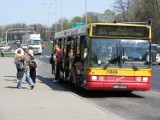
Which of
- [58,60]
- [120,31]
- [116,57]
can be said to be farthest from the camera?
[58,60]

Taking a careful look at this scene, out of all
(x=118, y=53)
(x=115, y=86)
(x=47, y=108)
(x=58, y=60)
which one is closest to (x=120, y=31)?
(x=118, y=53)

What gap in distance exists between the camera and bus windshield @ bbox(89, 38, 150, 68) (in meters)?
15.8

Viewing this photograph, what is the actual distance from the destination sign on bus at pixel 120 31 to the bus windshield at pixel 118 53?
0.21m

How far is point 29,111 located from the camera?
11.3 metres

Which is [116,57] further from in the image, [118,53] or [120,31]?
[120,31]

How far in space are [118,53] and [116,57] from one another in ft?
0.50

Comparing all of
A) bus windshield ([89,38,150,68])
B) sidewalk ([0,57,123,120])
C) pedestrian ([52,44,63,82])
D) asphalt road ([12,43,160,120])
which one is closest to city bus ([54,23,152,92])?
bus windshield ([89,38,150,68])

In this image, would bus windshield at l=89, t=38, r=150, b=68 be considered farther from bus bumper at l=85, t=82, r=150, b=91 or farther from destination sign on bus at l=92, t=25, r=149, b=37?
bus bumper at l=85, t=82, r=150, b=91

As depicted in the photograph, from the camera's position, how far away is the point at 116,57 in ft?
52.1

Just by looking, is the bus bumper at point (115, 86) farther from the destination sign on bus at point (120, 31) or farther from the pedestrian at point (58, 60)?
the pedestrian at point (58, 60)

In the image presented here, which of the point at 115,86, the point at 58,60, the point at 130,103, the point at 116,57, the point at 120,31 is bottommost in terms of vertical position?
the point at 130,103

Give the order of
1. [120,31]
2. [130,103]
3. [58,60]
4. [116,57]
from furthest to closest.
Result: [58,60], [120,31], [116,57], [130,103]

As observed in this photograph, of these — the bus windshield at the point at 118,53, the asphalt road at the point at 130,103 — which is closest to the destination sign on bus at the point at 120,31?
the bus windshield at the point at 118,53

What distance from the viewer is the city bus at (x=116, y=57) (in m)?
15.8
